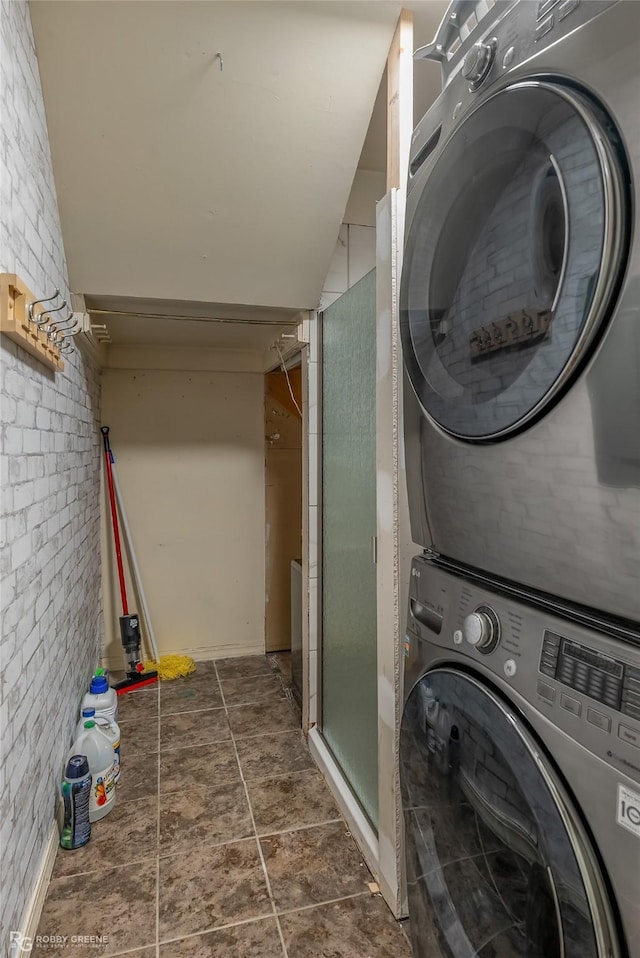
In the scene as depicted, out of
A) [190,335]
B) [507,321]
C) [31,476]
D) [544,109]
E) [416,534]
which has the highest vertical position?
[190,335]

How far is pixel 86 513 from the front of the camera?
269cm

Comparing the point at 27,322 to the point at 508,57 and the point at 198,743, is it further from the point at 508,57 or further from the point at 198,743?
the point at 198,743

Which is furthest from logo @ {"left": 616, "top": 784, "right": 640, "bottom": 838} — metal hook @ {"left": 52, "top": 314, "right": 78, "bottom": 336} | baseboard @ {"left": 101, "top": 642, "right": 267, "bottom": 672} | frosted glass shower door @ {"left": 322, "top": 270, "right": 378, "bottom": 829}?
baseboard @ {"left": 101, "top": 642, "right": 267, "bottom": 672}

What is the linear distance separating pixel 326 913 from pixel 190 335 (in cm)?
267

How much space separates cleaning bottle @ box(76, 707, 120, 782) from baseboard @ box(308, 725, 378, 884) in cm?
82

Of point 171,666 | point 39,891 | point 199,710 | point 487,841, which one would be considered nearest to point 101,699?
point 199,710

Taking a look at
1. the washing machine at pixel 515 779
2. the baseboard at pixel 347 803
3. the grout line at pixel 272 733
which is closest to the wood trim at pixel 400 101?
the washing machine at pixel 515 779

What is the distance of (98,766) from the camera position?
198 centimetres

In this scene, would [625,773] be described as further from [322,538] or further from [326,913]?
[322,538]

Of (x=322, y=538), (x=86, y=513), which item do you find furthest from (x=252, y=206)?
(x=86, y=513)

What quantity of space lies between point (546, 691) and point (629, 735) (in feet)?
0.42

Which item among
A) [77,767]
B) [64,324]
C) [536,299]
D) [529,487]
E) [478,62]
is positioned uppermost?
[478,62]

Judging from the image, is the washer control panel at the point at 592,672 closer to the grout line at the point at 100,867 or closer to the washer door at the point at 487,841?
the washer door at the point at 487,841

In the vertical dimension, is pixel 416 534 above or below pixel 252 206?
below
